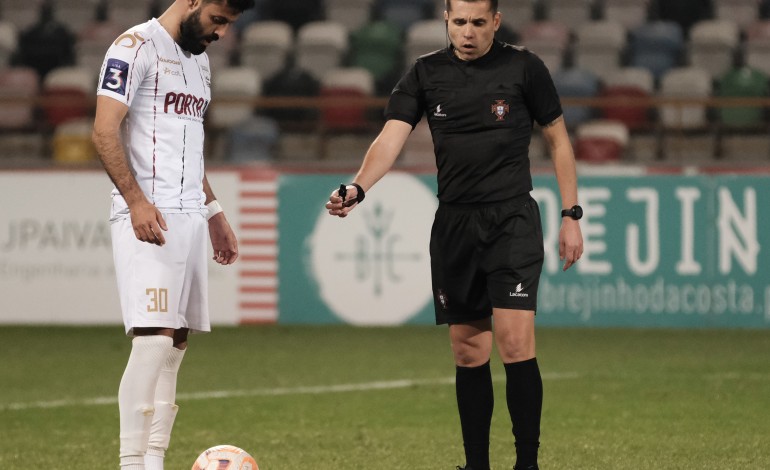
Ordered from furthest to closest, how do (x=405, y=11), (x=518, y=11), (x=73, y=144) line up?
1. (x=405, y=11)
2. (x=518, y=11)
3. (x=73, y=144)

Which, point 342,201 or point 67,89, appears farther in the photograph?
point 67,89

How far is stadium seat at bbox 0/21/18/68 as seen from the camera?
1644cm

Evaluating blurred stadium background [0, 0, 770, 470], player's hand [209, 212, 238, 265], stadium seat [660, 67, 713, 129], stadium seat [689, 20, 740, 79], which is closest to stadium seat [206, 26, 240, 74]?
blurred stadium background [0, 0, 770, 470]

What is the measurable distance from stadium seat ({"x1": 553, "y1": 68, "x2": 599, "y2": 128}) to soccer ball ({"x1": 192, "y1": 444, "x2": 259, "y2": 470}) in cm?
984

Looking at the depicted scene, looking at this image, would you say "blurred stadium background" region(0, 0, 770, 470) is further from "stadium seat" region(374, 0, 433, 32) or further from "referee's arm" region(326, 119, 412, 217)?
"referee's arm" region(326, 119, 412, 217)

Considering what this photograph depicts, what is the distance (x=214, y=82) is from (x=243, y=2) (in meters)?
10.7

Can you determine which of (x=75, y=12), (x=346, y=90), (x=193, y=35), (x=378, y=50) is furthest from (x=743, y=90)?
(x=193, y=35)

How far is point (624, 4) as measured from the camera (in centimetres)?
1692

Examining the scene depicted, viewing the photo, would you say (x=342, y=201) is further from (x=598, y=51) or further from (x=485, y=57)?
(x=598, y=51)

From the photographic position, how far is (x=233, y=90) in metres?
15.6

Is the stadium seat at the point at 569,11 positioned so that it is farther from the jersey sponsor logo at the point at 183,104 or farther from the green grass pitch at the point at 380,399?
the jersey sponsor logo at the point at 183,104

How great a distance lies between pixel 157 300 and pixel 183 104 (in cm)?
75

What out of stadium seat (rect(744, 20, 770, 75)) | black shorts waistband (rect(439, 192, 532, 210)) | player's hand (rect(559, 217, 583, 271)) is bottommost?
player's hand (rect(559, 217, 583, 271))

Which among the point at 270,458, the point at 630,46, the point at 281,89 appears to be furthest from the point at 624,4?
the point at 270,458
